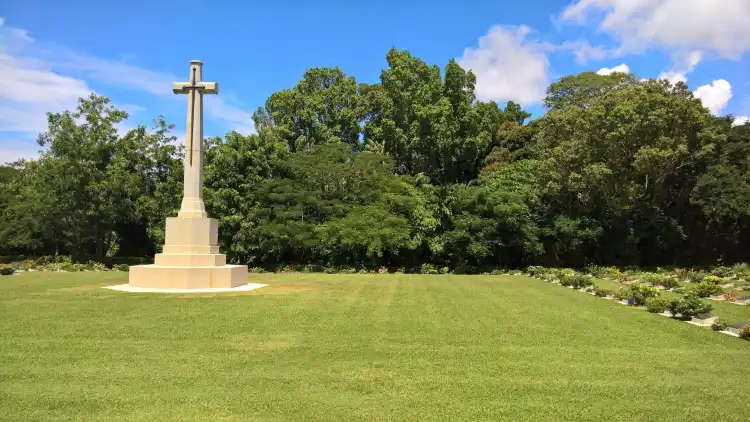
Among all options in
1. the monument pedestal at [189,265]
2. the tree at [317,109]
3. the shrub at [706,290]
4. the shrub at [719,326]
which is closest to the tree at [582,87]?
the tree at [317,109]

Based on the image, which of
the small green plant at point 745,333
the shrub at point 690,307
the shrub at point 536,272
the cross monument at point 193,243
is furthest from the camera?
the shrub at point 536,272

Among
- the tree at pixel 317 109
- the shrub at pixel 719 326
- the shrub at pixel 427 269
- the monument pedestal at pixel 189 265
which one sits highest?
the tree at pixel 317 109

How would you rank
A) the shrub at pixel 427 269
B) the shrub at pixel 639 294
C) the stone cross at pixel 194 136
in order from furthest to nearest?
1. the shrub at pixel 427 269
2. the stone cross at pixel 194 136
3. the shrub at pixel 639 294

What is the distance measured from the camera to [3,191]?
3538 centimetres

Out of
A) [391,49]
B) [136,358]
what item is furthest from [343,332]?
[391,49]

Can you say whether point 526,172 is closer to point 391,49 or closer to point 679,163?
point 679,163

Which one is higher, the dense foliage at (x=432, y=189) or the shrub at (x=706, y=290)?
the dense foliage at (x=432, y=189)

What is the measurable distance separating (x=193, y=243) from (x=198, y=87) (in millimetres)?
4882

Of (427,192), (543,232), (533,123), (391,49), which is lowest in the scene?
(543,232)

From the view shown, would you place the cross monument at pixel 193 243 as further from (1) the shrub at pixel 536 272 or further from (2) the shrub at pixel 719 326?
(1) the shrub at pixel 536 272

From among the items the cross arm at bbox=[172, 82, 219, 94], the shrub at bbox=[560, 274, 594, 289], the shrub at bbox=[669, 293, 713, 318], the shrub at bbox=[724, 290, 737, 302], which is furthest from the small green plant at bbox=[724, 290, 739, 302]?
the cross arm at bbox=[172, 82, 219, 94]

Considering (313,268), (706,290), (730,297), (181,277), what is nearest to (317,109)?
(313,268)

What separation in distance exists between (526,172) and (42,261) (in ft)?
90.5

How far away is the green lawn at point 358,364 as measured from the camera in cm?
449
